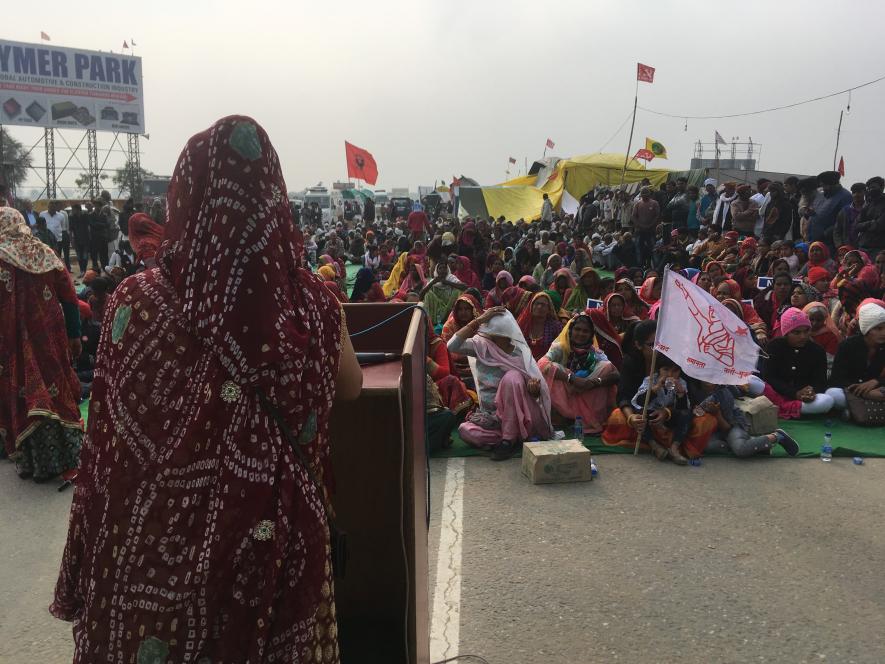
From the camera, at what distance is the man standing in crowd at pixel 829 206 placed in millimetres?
10312

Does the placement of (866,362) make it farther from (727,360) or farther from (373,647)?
(373,647)

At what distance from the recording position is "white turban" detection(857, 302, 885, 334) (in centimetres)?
583

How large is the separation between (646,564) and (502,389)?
2.07 m

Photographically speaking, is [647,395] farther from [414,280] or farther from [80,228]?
[80,228]

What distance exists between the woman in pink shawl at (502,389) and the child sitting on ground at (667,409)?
0.81m

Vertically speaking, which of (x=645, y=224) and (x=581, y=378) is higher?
(x=645, y=224)

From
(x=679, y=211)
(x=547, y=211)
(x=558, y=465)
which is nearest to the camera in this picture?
(x=558, y=465)

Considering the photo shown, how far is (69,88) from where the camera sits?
98.9 feet

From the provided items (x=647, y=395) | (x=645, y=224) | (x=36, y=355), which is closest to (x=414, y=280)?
(x=645, y=224)

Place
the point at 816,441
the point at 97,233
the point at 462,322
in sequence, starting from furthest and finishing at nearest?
the point at 97,233 → the point at 462,322 → the point at 816,441

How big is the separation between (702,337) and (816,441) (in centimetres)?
157

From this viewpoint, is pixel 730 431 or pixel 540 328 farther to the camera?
pixel 540 328

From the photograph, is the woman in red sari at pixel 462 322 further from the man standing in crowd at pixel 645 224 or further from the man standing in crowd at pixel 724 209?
the man standing in crowd at pixel 724 209

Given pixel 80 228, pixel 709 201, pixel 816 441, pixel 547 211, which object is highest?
pixel 547 211
